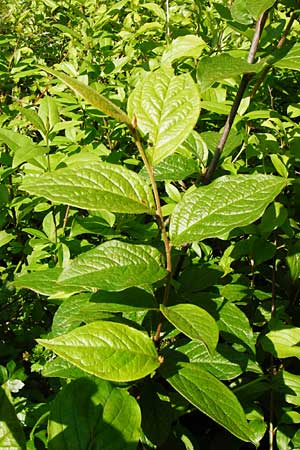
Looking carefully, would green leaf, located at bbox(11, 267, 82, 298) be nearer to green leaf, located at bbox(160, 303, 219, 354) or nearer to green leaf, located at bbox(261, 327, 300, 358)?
green leaf, located at bbox(160, 303, 219, 354)

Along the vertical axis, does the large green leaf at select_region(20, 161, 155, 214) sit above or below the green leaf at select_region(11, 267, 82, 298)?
above

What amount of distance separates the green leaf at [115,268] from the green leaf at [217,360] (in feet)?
0.87

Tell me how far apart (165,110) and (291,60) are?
349mm

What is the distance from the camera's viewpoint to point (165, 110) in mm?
898

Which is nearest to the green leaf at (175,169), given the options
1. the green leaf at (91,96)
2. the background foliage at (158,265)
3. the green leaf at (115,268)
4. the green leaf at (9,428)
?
the background foliage at (158,265)

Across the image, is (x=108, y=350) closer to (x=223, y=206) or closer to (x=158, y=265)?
(x=158, y=265)

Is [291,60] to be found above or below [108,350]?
above

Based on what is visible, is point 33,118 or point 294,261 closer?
point 33,118

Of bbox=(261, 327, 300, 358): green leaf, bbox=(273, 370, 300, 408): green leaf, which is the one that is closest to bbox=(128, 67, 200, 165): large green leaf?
bbox=(261, 327, 300, 358): green leaf

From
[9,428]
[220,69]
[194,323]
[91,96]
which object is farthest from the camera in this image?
[220,69]

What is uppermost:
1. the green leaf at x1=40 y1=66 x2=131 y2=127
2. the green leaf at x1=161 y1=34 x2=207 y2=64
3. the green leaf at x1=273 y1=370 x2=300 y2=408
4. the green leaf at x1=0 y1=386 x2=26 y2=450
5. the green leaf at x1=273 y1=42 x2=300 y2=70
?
the green leaf at x1=40 y1=66 x2=131 y2=127

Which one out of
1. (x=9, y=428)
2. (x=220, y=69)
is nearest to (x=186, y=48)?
(x=220, y=69)

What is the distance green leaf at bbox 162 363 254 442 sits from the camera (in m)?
0.80

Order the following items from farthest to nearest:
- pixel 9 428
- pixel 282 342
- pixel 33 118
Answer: pixel 33 118 < pixel 282 342 < pixel 9 428
